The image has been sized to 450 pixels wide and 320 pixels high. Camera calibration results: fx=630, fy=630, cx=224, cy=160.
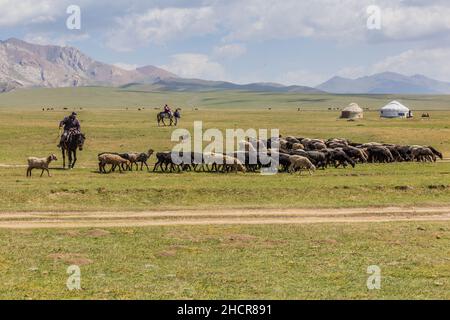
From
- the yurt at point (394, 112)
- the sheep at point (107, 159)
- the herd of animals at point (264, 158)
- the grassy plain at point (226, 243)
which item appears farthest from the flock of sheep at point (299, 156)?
the yurt at point (394, 112)

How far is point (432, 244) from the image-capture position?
717 inches

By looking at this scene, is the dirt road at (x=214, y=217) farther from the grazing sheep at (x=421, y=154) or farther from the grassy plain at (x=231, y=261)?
the grazing sheep at (x=421, y=154)

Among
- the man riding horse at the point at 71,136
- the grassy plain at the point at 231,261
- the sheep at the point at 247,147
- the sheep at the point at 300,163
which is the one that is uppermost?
the man riding horse at the point at 71,136

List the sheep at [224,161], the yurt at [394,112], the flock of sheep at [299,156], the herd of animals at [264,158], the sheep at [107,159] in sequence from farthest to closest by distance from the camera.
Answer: the yurt at [394,112] → the flock of sheep at [299,156] → the sheep at [224,161] → the herd of animals at [264,158] → the sheep at [107,159]

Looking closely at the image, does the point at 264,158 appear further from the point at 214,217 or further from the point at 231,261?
the point at 231,261

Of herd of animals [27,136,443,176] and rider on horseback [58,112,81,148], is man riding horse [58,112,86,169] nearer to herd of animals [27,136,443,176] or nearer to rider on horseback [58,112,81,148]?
rider on horseback [58,112,81,148]

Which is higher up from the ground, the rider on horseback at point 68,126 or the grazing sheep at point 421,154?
the rider on horseback at point 68,126

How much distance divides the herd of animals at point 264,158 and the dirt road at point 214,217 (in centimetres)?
900

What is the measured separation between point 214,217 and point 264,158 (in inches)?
504

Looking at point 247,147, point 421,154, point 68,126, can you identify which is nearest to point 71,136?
point 68,126

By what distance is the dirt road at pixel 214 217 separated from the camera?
21.6m

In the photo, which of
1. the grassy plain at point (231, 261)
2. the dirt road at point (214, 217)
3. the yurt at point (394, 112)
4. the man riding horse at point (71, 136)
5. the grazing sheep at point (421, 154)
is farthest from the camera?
the yurt at point (394, 112)
